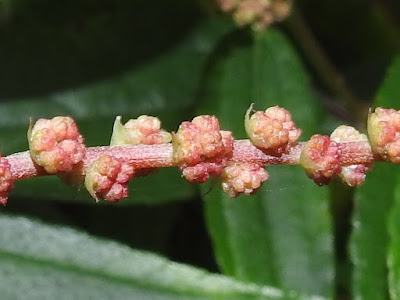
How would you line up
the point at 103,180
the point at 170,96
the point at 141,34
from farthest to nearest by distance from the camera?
the point at 141,34, the point at 170,96, the point at 103,180

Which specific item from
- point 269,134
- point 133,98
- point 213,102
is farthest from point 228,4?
point 269,134

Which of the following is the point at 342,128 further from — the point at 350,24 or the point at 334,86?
the point at 350,24

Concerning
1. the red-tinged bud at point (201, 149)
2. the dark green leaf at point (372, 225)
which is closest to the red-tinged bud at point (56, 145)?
the red-tinged bud at point (201, 149)

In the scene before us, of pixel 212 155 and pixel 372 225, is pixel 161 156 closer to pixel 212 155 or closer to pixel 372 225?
pixel 212 155

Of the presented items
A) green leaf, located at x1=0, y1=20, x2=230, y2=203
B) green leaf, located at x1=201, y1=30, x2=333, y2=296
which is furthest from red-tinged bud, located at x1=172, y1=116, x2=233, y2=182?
green leaf, located at x1=0, y1=20, x2=230, y2=203

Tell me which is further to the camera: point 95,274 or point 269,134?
point 95,274

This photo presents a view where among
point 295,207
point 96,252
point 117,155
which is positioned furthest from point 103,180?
point 295,207
